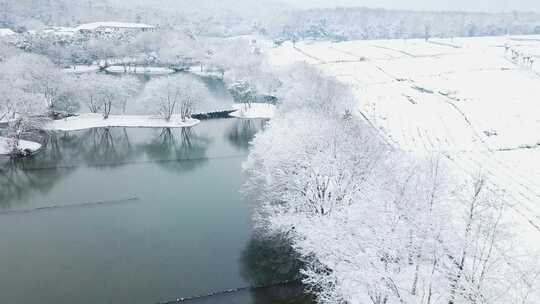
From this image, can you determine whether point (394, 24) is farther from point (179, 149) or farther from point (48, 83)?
point (179, 149)

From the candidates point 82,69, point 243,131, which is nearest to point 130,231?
point 243,131

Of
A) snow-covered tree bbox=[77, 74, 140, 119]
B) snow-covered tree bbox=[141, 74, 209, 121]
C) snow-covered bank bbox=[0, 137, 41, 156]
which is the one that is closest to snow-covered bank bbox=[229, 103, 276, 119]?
snow-covered tree bbox=[141, 74, 209, 121]

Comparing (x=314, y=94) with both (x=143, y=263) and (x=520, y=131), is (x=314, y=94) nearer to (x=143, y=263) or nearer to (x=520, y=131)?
(x=520, y=131)

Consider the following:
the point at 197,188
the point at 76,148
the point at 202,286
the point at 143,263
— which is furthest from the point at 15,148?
the point at 202,286

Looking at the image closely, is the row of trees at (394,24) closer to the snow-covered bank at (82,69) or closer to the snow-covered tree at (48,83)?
the snow-covered bank at (82,69)

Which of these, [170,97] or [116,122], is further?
[170,97]

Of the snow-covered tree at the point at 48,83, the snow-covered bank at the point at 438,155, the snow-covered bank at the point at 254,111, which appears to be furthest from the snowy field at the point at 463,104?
the snow-covered tree at the point at 48,83

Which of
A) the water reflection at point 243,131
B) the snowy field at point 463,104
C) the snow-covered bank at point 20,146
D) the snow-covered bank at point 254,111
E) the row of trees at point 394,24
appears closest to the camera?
the snowy field at point 463,104

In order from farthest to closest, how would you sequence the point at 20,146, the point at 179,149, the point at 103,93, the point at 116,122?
the point at 103,93 < the point at 116,122 < the point at 179,149 < the point at 20,146
